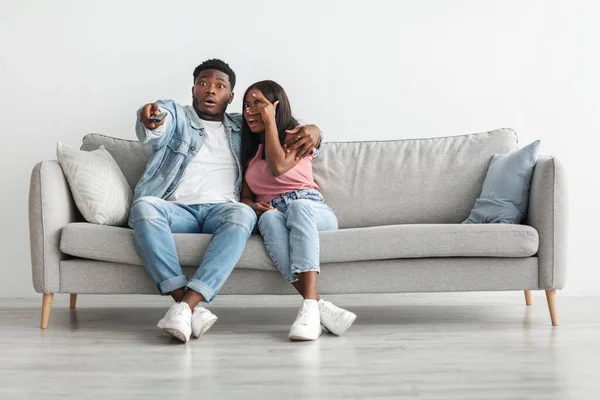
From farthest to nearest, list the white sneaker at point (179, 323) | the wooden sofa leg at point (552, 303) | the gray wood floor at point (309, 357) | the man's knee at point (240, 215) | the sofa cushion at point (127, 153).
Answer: the sofa cushion at point (127, 153), the wooden sofa leg at point (552, 303), the man's knee at point (240, 215), the white sneaker at point (179, 323), the gray wood floor at point (309, 357)

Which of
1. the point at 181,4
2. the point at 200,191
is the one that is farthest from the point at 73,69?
the point at 200,191

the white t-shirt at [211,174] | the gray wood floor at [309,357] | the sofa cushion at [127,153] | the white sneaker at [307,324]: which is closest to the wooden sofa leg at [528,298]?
the gray wood floor at [309,357]

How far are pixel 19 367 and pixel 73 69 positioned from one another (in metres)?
2.14

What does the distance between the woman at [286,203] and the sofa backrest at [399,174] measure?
0.21 meters

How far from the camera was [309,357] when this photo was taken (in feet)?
6.91

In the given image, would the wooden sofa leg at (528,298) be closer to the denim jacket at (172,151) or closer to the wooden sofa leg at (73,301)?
the denim jacket at (172,151)

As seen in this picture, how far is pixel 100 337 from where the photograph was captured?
2498 mm

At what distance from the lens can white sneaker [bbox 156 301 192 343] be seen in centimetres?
230

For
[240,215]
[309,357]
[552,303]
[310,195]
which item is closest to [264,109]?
[310,195]

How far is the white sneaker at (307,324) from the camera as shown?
2.34 metres

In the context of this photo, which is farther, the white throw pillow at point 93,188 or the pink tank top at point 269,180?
the pink tank top at point 269,180

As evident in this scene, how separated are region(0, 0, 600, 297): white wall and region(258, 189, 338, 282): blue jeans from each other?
1204mm

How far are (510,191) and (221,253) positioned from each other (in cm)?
115

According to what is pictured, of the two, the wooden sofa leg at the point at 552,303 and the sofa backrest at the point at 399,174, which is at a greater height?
the sofa backrest at the point at 399,174
